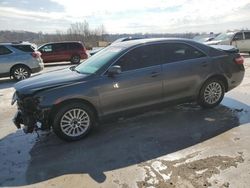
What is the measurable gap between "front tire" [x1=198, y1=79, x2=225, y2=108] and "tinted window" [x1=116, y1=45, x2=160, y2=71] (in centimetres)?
131

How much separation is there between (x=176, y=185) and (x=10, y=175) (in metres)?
2.32

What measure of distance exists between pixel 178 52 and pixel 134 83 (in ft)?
4.34

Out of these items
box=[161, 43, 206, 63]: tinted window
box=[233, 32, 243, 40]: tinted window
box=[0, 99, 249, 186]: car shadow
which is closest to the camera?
box=[0, 99, 249, 186]: car shadow

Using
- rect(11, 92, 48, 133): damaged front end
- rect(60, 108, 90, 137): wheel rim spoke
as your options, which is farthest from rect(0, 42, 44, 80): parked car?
rect(60, 108, 90, 137): wheel rim spoke

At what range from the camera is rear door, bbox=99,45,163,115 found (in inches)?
232

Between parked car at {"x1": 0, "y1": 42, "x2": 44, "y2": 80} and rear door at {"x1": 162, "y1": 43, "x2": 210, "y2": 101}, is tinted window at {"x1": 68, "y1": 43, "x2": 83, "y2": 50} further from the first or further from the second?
rear door at {"x1": 162, "y1": 43, "x2": 210, "y2": 101}

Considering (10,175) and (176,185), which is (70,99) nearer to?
(10,175)

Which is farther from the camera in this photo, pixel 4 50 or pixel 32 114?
pixel 4 50

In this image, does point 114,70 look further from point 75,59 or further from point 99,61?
point 75,59

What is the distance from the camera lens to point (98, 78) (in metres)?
5.84

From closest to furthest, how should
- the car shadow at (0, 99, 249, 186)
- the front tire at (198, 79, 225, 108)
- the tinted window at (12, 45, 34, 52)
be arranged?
the car shadow at (0, 99, 249, 186), the front tire at (198, 79, 225, 108), the tinted window at (12, 45, 34, 52)

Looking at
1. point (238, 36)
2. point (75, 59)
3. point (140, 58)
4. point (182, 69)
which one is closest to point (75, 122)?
point (140, 58)

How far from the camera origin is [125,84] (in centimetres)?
600

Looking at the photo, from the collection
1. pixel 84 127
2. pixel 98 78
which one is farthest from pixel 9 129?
pixel 98 78
